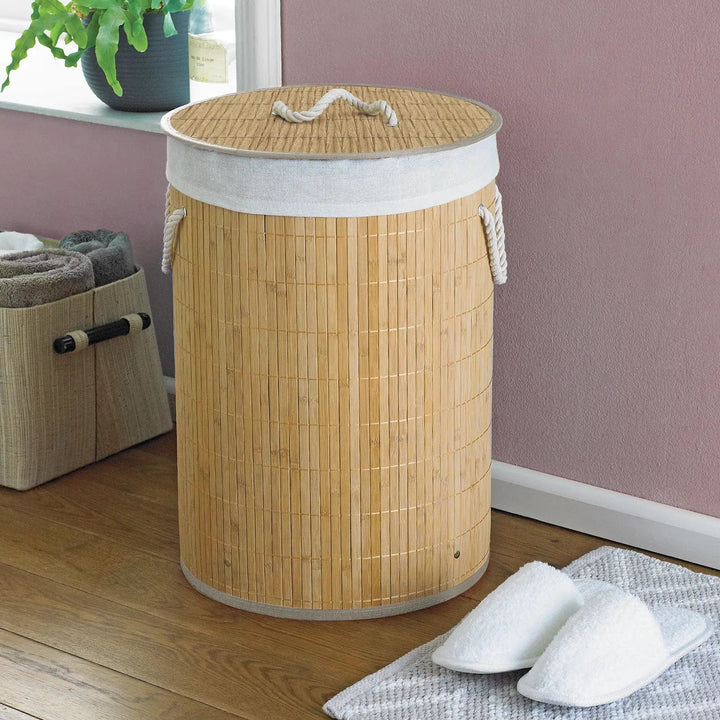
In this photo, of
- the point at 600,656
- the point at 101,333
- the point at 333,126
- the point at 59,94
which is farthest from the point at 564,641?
the point at 59,94

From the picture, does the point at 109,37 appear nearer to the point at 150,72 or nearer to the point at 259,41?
the point at 150,72

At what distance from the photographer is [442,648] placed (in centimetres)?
143

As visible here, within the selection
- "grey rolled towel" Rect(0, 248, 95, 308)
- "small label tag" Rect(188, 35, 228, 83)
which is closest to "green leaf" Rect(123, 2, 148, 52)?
"small label tag" Rect(188, 35, 228, 83)

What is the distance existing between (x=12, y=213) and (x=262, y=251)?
105cm

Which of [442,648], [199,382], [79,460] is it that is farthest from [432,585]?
[79,460]

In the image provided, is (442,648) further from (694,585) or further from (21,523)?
(21,523)

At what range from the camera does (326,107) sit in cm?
151

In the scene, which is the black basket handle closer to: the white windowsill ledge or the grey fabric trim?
the white windowsill ledge

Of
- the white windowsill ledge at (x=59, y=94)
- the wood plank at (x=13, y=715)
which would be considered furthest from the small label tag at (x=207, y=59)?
the wood plank at (x=13, y=715)

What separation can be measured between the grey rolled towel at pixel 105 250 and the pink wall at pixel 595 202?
17.4 inches

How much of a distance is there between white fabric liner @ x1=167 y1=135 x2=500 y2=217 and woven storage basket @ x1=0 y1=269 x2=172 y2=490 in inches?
22.1

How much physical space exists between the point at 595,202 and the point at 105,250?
0.82m

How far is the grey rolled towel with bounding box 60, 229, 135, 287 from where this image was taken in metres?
1.99

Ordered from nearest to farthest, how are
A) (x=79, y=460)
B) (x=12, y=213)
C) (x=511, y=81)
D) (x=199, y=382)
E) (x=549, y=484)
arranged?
(x=199, y=382) < (x=511, y=81) < (x=549, y=484) < (x=79, y=460) < (x=12, y=213)
